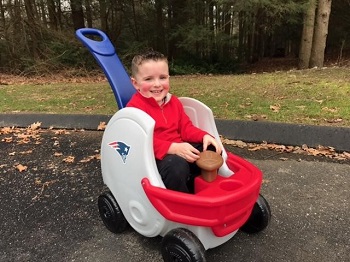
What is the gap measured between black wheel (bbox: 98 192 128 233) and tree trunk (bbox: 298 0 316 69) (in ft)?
24.9

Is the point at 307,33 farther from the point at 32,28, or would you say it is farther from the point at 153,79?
the point at 153,79

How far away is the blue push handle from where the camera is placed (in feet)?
8.75

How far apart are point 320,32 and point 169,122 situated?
808cm

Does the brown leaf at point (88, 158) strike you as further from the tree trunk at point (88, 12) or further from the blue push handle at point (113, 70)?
the tree trunk at point (88, 12)

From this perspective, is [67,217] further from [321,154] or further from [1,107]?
[1,107]

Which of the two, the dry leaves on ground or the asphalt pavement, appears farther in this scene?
the dry leaves on ground

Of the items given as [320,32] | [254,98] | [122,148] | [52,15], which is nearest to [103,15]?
[52,15]

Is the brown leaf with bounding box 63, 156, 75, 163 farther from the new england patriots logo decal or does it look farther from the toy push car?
the new england patriots logo decal

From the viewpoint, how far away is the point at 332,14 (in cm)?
1262

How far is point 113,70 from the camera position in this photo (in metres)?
2.79

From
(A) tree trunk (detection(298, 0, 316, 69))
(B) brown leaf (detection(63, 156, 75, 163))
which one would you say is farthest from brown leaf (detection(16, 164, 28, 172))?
(A) tree trunk (detection(298, 0, 316, 69))

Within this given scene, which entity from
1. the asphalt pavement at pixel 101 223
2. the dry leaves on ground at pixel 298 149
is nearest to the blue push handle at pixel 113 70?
the asphalt pavement at pixel 101 223

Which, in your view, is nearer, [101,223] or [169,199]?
[169,199]

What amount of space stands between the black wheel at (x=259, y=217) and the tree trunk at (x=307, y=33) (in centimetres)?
731
